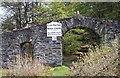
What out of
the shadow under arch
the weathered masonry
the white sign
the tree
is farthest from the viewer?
the weathered masonry

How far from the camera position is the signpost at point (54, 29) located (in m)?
4.41

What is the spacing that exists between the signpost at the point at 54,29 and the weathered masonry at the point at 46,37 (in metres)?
0.06

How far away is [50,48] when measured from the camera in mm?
4832

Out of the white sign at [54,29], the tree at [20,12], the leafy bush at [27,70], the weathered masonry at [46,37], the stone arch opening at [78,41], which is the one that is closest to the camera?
the leafy bush at [27,70]

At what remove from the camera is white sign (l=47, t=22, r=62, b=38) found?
14.5 ft

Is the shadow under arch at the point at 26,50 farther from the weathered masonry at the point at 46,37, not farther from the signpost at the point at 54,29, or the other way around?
the signpost at the point at 54,29

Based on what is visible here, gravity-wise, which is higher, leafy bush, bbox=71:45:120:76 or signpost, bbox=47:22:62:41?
signpost, bbox=47:22:62:41

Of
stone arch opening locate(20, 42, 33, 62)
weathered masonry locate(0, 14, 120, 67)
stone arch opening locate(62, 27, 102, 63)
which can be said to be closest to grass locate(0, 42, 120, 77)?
stone arch opening locate(62, 27, 102, 63)

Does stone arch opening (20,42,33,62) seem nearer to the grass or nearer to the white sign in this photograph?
the white sign

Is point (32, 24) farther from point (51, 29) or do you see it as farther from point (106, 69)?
point (106, 69)

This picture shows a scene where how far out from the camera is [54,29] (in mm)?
4344

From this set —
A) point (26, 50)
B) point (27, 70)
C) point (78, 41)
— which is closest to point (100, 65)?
point (27, 70)

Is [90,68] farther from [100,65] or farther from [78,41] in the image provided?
[78,41]

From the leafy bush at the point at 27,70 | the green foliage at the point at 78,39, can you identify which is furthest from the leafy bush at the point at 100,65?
the green foliage at the point at 78,39
